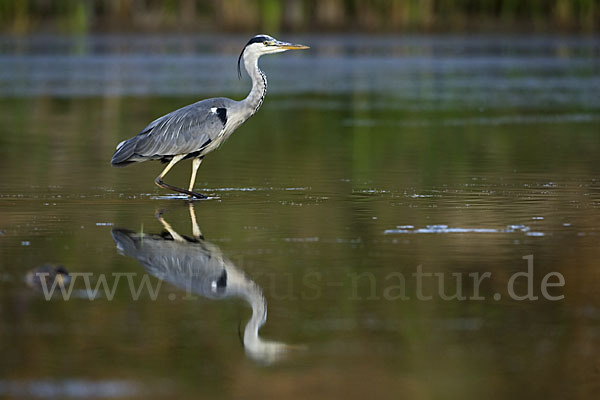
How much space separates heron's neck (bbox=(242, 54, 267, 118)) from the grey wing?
0.29 metres

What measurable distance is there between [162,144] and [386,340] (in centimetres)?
583

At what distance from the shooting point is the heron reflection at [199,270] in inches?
253

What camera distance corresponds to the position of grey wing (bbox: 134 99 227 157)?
38.8 ft

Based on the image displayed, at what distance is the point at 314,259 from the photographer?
28.0 feet

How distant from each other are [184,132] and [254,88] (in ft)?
2.76

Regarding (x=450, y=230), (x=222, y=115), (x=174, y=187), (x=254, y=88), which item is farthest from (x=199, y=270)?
(x=254, y=88)

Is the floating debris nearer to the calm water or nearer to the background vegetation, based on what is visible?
the calm water

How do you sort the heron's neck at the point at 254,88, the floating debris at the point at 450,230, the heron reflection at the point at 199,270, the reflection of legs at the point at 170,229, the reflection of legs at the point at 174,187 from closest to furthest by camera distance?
the heron reflection at the point at 199,270
the reflection of legs at the point at 170,229
the floating debris at the point at 450,230
the reflection of legs at the point at 174,187
the heron's neck at the point at 254,88

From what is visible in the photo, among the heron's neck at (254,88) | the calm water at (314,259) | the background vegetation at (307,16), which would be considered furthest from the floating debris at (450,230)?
the background vegetation at (307,16)

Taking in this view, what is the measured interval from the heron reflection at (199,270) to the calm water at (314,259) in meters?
0.02

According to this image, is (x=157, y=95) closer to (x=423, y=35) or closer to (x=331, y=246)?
(x=331, y=246)

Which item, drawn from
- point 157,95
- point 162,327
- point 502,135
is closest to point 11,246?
point 162,327

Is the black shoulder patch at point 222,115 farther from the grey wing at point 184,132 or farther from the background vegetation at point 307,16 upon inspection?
the background vegetation at point 307,16

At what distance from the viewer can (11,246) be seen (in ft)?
29.8
